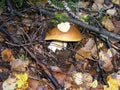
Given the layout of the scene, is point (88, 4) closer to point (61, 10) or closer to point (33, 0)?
point (61, 10)

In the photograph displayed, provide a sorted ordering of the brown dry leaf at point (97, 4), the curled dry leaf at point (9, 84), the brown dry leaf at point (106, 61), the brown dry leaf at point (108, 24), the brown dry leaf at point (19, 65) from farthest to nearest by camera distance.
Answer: the brown dry leaf at point (97, 4) → the brown dry leaf at point (108, 24) → the brown dry leaf at point (106, 61) → the brown dry leaf at point (19, 65) → the curled dry leaf at point (9, 84)

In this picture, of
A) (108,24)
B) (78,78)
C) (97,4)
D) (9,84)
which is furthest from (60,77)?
(97,4)

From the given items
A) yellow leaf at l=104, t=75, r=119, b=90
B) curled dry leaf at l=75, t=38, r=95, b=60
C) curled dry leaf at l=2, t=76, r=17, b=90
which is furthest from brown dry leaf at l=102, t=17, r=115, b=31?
curled dry leaf at l=2, t=76, r=17, b=90

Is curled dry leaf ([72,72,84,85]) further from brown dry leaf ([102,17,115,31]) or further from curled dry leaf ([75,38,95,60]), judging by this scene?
brown dry leaf ([102,17,115,31])

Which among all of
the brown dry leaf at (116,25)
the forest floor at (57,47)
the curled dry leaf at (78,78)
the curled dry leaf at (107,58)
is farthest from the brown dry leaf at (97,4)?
the curled dry leaf at (78,78)

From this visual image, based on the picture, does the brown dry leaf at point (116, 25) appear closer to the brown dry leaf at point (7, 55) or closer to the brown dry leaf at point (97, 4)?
the brown dry leaf at point (97, 4)

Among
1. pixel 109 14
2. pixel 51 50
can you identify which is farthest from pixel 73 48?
pixel 109 14
